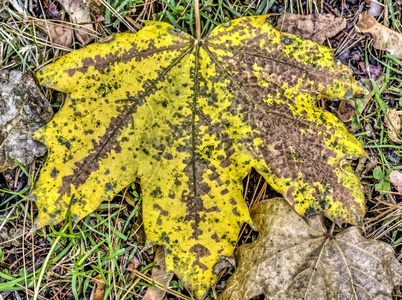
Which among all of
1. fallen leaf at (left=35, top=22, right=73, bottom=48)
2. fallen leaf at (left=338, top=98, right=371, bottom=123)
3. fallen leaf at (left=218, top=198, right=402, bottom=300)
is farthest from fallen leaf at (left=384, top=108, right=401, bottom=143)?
fallen leaf at (left=35, top=22, right=73, bottom=48)

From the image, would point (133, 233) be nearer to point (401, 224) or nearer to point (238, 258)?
point (238, 258)

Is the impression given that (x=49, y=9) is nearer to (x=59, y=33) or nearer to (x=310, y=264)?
(x=59, y=33)

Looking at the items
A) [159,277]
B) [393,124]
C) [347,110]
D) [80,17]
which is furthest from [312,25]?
[159,277]

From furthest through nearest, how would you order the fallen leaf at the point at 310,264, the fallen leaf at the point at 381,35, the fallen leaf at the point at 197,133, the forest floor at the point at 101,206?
the fallen leaf at the point at 381,35, the forest floor at the point at 101,206, the fallen leaf at the point at 310,264, the fallen leaf at the point at 197,133

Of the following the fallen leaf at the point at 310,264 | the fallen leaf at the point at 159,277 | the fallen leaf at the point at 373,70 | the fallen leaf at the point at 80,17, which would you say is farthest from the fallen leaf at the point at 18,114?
the fallen leaf at the point at 373,70

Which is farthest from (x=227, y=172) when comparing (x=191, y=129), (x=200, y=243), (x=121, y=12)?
(x=121, y=12)

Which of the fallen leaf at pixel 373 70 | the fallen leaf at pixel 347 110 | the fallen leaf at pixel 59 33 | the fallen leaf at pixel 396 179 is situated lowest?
the fallen leaf at pixel 396 179

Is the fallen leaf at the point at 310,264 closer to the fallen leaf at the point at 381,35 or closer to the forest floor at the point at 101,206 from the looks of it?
the forest floor at the point at 101,206
